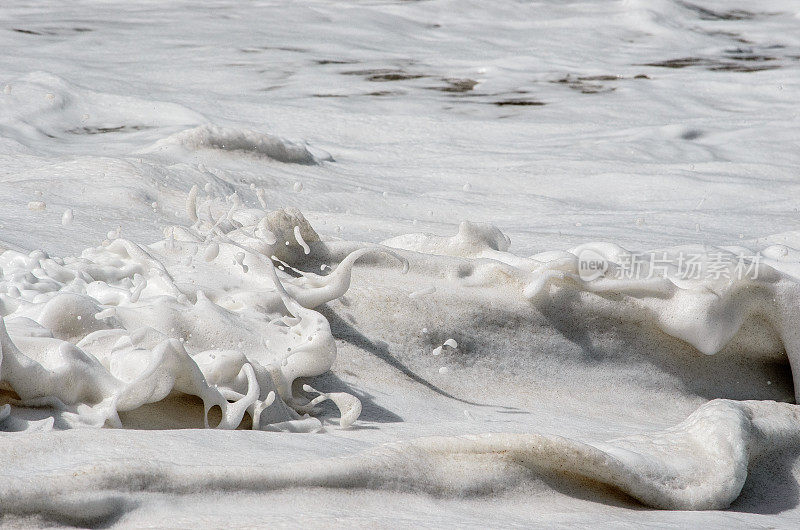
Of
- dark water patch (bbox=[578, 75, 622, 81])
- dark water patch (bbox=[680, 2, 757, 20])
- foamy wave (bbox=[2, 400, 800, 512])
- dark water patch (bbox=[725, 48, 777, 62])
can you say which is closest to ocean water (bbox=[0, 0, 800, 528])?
foamy wave (bbox=[2, 400, 800, 512])

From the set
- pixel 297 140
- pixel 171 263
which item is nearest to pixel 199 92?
pixel 297 140

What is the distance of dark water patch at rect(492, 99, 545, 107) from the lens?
4.45 meters

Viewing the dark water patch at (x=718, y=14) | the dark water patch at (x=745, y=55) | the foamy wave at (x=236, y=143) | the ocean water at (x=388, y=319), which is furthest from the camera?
the dark water patch at (x=718, y=14)

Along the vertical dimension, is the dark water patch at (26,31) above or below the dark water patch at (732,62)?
above

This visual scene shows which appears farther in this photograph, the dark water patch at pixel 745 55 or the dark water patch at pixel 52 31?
the dark water patch at pixel 745 55

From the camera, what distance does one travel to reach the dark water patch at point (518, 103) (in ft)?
14.6

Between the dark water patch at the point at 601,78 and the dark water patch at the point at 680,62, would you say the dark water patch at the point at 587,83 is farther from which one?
the dark water patch at the point at 680,62

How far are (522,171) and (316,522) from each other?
2.55m

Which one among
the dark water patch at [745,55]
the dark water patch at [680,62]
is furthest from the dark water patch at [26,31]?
the dark water patch at [745,55]

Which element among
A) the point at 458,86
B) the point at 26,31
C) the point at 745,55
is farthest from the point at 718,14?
the point at 26,31

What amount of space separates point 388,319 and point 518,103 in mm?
2925

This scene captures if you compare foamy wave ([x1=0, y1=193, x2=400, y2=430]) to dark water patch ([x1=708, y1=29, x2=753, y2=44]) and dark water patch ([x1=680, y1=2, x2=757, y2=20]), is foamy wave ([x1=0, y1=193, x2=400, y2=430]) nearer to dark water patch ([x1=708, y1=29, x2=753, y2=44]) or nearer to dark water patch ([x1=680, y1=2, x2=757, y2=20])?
dark water patch ([x1=708, y1=29, x2=753, y2=44])

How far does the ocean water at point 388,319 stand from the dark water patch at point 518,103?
441 millimetres

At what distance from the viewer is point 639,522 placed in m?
1.14
